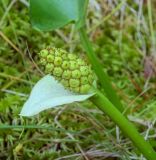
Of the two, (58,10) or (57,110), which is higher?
(58,10)

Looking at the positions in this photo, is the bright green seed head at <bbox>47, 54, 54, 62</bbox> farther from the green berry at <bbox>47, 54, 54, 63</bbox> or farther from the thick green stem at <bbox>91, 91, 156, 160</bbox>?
the thick green stem at <bbox>91, 91, 156, 160</bbox>

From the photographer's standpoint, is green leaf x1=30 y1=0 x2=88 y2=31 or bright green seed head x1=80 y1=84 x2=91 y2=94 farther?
green leaf x1=30 y1=0 x2=88 y2=31

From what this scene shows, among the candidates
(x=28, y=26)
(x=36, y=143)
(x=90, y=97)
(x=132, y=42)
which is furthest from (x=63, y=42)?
(x=90, y=97)

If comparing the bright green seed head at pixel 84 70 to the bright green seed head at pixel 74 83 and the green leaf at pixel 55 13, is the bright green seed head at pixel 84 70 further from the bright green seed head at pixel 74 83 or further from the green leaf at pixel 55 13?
the green leaf at pixel 55 13

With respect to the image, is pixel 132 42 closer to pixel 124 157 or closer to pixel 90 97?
pixel 124 157

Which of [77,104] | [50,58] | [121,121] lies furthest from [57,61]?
[77,104]

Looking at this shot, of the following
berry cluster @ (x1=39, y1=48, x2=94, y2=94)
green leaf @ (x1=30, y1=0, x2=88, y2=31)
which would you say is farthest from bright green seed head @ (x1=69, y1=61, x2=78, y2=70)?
green leaf @ (x1=30, y1=0, x2=88, y2=31)

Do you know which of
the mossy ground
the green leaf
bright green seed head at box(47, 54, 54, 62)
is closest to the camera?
bright green seed head at box(47, 54, 54, 62)
